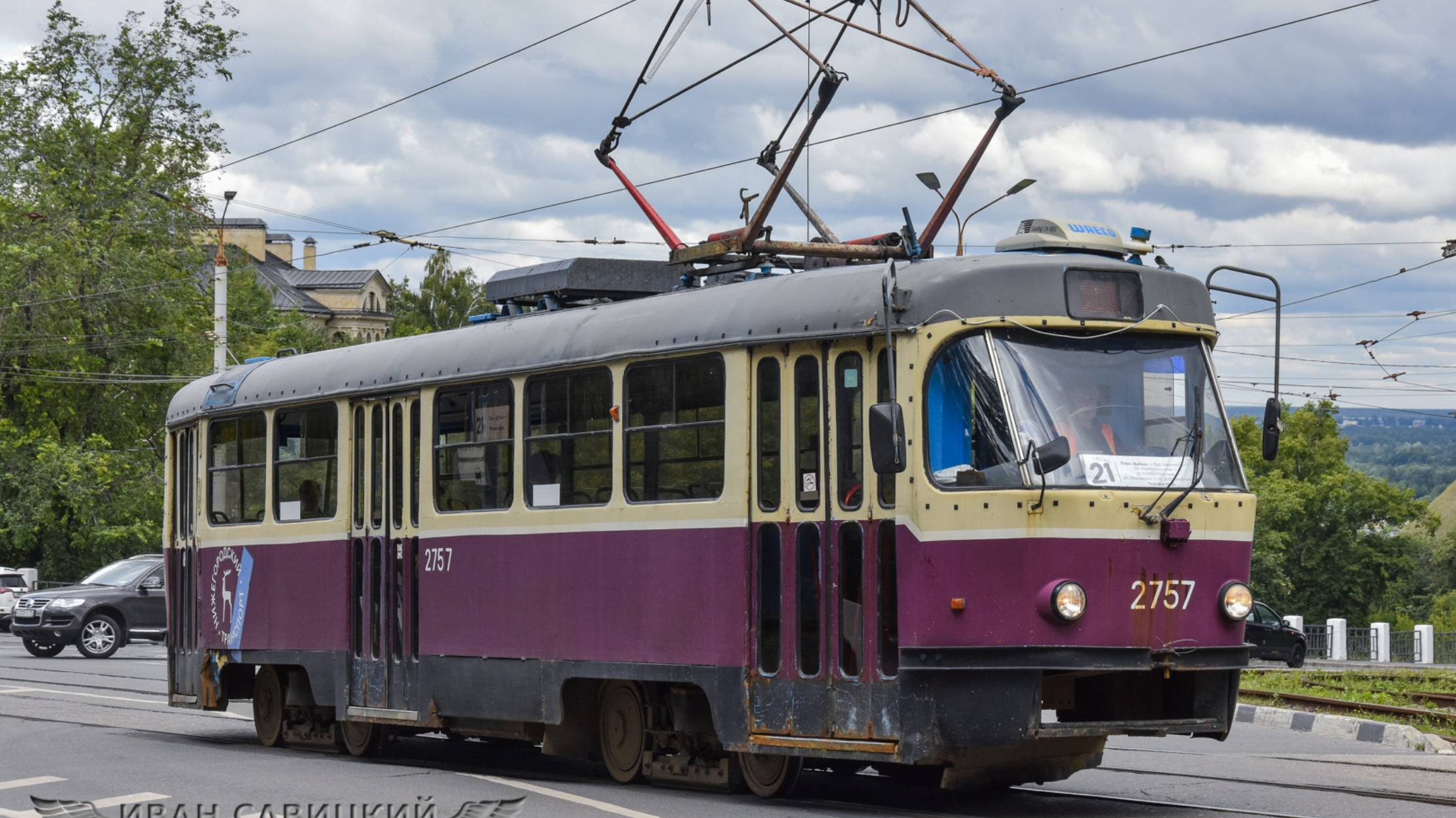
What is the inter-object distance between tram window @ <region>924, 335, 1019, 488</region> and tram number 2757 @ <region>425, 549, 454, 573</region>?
4.28m

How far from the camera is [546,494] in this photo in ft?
40.3

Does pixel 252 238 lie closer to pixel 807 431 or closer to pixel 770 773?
pixel 770 773

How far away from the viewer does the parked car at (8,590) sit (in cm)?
4122

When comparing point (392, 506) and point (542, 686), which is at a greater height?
point (392, 506)

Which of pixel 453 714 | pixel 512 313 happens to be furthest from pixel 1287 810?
pixel 512 313

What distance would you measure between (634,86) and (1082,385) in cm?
491

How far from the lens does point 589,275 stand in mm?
13227

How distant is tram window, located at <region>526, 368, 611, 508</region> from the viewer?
466 inches

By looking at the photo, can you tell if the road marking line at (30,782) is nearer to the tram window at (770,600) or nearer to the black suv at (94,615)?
the tram window at (770,600)

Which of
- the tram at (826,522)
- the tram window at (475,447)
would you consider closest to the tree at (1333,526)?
the tram window at (475,447)

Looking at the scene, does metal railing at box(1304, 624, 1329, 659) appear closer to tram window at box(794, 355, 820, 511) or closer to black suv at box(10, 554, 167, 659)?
black suv at box(10, 554, 167, 659)

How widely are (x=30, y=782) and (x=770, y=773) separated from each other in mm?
4542

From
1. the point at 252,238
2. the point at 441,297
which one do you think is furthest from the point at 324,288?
the point at 441,297

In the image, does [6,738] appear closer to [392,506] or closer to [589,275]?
[392,506]
